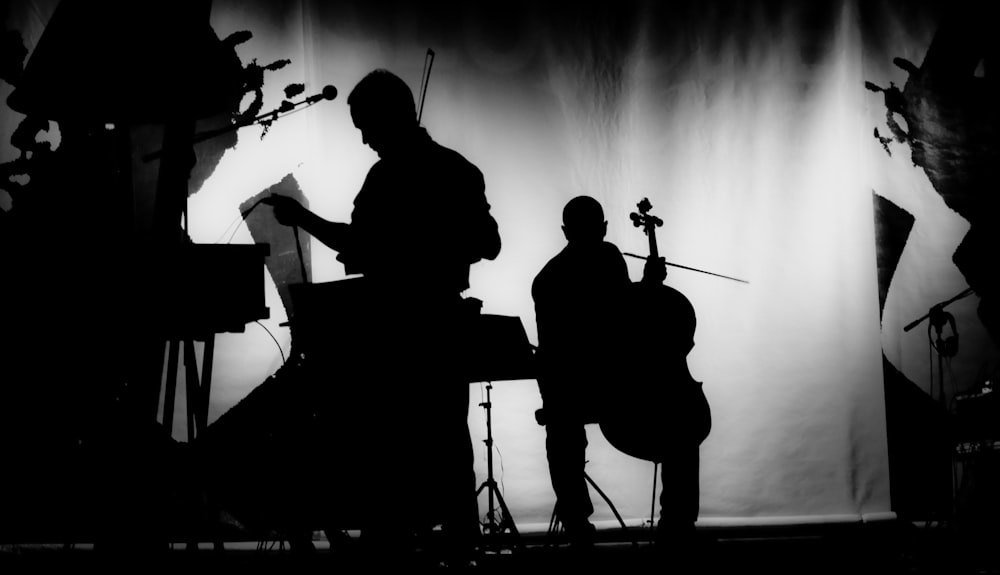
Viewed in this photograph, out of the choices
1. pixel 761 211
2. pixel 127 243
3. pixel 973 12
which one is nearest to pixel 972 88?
pixel 973 12

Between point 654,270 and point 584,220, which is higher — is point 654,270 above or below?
below

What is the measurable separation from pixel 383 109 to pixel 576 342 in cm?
118

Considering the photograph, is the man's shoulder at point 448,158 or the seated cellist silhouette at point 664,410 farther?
the seated cellist silhouette at point 664,410

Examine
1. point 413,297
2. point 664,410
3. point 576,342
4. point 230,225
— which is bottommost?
point 664,410

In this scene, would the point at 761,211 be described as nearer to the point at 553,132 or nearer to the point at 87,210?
the point at 553,132

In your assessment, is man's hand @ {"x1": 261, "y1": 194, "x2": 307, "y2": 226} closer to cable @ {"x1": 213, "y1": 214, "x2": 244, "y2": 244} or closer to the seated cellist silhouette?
the seated cellist silhouette

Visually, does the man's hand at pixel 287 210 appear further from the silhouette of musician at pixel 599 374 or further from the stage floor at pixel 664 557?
the silhouette of musician at pixel 599 374

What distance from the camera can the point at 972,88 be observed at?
4.00 m

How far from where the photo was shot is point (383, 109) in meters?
2.20

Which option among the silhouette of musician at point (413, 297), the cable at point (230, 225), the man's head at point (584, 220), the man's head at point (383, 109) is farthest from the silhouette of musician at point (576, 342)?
the cable at point (230, 225)

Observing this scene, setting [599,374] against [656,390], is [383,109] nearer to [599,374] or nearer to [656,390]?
[599,374]

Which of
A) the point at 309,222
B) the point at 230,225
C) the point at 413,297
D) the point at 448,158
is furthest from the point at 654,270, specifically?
the point at 230,225

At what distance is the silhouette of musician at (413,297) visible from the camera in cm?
198

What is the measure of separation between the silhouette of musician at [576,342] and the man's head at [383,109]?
958 millimetres
